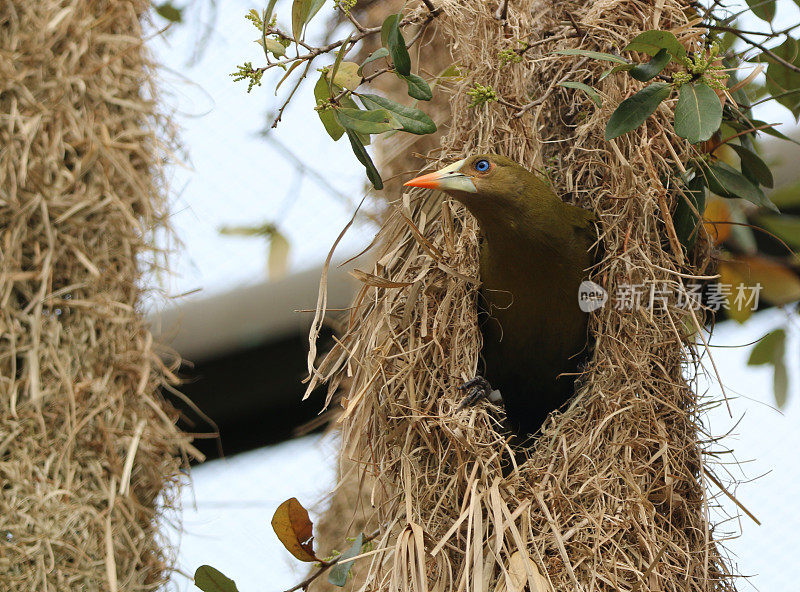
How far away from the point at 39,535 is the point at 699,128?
1.21 metres

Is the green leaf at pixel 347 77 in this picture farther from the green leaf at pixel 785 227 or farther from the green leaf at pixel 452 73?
the green leaf at pixel 785 227

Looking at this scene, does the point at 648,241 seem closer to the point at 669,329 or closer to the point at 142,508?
the point at 669,329

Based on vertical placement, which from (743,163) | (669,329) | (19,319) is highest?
(743,163)

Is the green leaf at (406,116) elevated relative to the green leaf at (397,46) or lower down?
lower down

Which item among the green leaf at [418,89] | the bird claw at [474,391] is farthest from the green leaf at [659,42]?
the bird claw at [474,391]

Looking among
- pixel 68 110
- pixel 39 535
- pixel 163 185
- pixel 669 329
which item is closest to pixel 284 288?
pixel 163 185

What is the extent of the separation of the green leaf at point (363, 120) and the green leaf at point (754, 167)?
0.61 metres

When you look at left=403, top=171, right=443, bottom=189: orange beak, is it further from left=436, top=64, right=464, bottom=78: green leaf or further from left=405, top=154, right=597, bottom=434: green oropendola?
left=436, top=64, right=464, bottom=78: green leaf

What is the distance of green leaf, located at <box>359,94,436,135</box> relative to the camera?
137cm

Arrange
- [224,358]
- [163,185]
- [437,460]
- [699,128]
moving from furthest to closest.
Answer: [224,358]
[163,185]
[437,460]
[699,128]

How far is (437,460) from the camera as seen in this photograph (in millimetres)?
1490

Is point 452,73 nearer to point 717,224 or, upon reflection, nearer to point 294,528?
point 717,224

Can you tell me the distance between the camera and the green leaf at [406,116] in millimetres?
1365

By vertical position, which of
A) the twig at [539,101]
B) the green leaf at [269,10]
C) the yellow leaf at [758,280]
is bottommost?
the yellow leaf at [758,280]
